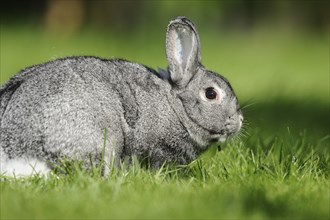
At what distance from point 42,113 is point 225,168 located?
1.19m

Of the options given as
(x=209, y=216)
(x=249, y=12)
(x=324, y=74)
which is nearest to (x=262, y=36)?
(x=249, y=12)

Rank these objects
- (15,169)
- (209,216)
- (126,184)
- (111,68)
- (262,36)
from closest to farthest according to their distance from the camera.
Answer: (209,216)
(126,184)
(15,169)
(111,68)
(262,36)

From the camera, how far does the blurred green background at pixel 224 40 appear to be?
394 inches

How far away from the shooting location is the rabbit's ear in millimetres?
5551

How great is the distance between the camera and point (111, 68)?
541cm

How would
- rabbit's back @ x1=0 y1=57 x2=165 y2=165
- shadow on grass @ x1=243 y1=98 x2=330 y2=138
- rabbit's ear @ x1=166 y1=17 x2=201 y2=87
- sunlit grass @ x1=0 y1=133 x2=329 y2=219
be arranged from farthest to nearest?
1. shadow on grass @ x1=243 y1=98 x2=330 y2=138
2. rabbit's ear @ x1=166 y1=17 x2=201 y2=87
3. rabbit's back @ x1=0 y1=57 x2=165 y2=165
4. sunlit grass @ x1=0 y1=133 x2=329 y2=219

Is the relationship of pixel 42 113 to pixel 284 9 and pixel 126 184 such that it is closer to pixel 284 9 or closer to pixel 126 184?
pixel 126 184

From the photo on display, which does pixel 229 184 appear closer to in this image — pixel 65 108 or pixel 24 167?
pixel 65 108

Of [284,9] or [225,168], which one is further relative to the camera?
[284,9]

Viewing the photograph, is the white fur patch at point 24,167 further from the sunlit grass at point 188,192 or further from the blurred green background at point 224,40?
the blurred green background at point 224,40

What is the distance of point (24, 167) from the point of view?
495cm

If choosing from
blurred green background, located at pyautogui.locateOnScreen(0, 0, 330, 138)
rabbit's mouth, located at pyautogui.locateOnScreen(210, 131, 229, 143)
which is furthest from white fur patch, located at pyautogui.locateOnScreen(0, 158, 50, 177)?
blurred green background, located at pyautogui.locateOnScreen(0, 0, 330, 138)

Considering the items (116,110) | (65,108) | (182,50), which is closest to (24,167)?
(65,108)

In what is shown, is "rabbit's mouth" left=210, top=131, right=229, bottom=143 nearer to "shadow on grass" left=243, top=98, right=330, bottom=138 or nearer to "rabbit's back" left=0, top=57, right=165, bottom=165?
"rabbit's back" left=0, top=57, right=165, bottom=165
